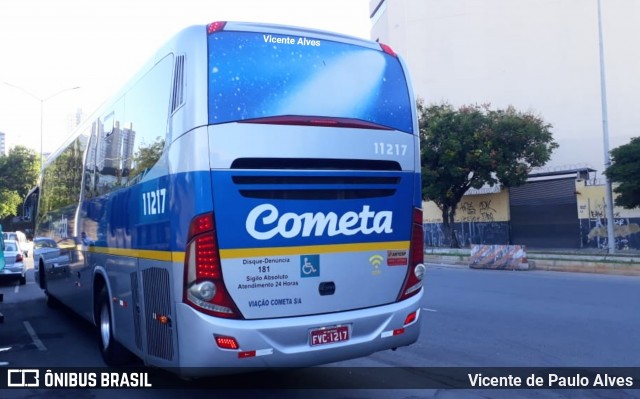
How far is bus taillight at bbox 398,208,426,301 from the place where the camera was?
6.45 metres

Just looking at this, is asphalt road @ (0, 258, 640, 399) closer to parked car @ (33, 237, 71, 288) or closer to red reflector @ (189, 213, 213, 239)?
parked car @ (33, 237, 71, 288)

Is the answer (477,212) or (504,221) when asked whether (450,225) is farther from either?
(504,221)

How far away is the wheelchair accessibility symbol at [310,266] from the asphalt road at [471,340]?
1568 mm

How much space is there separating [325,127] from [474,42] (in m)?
42.9

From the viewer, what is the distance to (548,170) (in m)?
38.6

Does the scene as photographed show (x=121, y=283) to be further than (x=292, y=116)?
Yes

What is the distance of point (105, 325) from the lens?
26.0 feet

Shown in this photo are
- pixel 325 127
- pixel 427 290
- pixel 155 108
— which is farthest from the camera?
pixel 427 290

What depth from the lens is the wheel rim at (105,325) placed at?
775cm

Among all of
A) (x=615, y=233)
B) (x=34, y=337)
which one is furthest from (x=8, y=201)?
(x=34, y=337)

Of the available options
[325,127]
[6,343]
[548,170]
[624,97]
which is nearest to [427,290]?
[6,343]

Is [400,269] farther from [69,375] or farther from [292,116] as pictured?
[69,375]

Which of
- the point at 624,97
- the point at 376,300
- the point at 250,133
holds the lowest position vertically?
the point at 376,300

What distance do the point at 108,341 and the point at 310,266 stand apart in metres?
3.42
